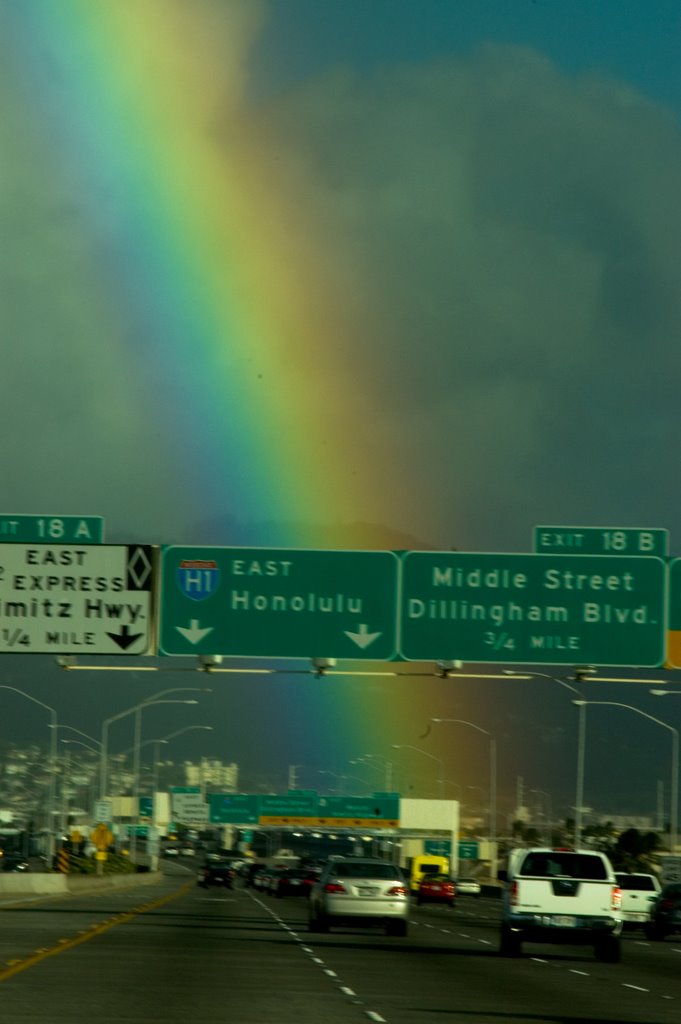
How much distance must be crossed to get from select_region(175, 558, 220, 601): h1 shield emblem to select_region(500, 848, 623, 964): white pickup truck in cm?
830

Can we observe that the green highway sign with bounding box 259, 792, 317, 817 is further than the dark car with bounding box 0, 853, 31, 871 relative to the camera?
Yes

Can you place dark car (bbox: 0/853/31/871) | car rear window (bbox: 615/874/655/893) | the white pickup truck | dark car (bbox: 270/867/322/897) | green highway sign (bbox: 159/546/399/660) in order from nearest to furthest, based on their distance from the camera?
the white pickup truck, green highway sign (bbox: 159/546/399/660), car rear window (bbox: 615/874/655/893), dark car (bbox: 270/867/322/897), dark car (bbox: 0/853/31/871)

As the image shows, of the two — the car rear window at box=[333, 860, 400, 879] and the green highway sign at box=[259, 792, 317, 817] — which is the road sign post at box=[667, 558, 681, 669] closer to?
the car rear window at box=[333, 860, 400, 879]

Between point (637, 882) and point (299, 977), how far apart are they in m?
33.9

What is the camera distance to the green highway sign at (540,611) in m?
32.9

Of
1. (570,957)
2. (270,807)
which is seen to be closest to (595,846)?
(270,807)

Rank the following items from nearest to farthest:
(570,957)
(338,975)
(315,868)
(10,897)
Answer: (338,975)
(570,957)
(10,897)
(315,868)

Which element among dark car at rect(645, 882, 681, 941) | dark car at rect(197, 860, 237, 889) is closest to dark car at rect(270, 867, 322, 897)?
dark car at rect(197, 860, 237, 889)

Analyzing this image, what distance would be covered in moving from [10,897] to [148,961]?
113 feet

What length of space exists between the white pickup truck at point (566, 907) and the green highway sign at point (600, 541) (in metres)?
5.89

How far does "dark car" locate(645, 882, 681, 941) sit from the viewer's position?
158 ft

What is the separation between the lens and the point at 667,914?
159ft

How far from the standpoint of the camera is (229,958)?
29.3 m

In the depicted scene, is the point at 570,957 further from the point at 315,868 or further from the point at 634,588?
the point at 315,868
